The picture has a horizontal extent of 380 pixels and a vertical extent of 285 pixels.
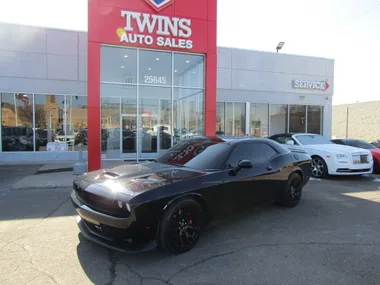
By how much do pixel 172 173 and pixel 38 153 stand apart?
1181 centimetres

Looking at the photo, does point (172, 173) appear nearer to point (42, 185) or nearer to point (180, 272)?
point (180, 272)

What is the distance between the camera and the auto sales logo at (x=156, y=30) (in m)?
10.8

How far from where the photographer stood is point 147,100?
14.0 meters

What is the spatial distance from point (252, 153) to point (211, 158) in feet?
3.31

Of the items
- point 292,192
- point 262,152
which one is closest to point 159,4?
point 262,152

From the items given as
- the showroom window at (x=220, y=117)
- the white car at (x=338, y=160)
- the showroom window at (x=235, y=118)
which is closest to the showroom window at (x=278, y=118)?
the showroom window at (x=235, y=118)

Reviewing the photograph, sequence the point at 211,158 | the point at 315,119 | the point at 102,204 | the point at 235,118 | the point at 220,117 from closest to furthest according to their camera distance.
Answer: the point at 102,204, the point at 211,158, the point at 220,117, the point at 235,118, the point at 315,119

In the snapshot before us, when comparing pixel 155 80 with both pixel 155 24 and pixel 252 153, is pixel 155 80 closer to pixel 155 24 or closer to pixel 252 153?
pixel 155 24

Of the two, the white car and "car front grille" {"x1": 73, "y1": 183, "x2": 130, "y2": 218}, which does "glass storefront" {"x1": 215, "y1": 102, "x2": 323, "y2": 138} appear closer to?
the white car

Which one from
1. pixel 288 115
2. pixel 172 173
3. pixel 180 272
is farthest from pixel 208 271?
pixel 288 115

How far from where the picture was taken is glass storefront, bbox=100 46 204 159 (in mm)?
12391

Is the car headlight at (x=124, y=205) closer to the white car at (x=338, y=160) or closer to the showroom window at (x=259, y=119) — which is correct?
the white car at (x=338, y=160)

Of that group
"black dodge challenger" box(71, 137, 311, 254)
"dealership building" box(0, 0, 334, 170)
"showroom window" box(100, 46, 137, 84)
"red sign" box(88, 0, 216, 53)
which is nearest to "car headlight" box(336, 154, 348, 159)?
"black dodge challenger" box(71, 137, 311, 254)

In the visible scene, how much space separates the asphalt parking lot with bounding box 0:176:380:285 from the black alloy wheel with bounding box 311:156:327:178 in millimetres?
3771
